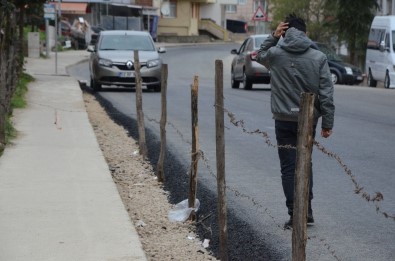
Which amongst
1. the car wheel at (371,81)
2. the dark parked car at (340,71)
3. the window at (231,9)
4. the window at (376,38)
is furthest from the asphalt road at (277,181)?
the window at (231,9)

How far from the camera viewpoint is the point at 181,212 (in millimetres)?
9711

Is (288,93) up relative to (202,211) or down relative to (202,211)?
up

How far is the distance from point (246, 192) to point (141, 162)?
10.2ft

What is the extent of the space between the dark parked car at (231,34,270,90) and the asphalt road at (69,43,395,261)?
6.15 m

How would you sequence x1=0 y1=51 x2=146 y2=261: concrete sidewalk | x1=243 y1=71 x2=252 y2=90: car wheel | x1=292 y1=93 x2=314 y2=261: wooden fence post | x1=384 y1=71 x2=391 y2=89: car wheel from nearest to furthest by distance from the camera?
x1=292 y1=93 x2=314 y2=261: wooden fence post → x1=0 y1=51 x2=146 y2=261: concrete sidewalk → x1=243 y1=71 x2=252 y2=90: car wheel → x1=384 y1=71 x2=391 y2=89: car wheel

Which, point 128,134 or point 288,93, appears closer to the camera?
point 288,93

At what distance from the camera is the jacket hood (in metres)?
8.64

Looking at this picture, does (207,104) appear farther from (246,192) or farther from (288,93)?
(288,93)

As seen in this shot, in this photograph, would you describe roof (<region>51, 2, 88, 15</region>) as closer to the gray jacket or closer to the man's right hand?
the man's right hand

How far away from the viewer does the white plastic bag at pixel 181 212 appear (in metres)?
9.60

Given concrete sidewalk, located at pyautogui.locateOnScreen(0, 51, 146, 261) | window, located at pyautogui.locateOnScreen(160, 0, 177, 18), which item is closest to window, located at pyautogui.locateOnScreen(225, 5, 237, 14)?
window, located at pyautogui.locateOnScreen(160, 0, 177, 18)

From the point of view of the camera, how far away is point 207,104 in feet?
77.3

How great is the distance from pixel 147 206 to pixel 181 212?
2.75 feet

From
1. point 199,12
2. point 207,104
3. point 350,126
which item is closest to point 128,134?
point 350,126
